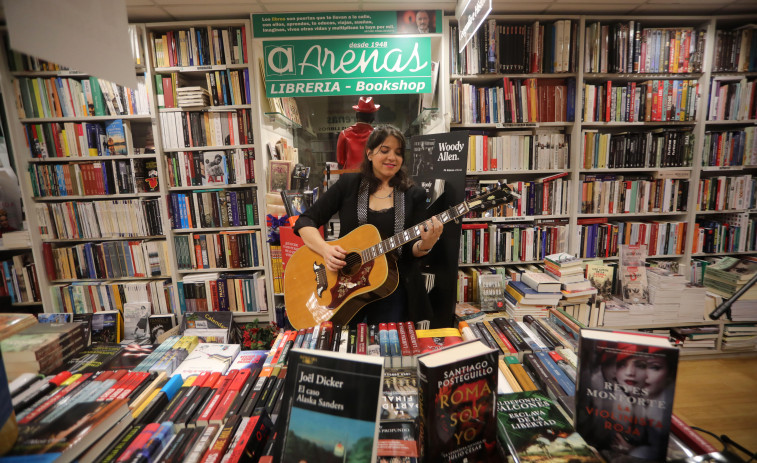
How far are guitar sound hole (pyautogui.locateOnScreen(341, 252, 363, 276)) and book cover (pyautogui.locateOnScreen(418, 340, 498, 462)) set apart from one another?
3.39 ft

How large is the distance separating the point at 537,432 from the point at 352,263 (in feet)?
3.79

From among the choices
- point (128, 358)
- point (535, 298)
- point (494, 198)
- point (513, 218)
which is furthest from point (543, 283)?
point (128, 358)

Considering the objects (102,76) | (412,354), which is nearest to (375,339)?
(412,354)

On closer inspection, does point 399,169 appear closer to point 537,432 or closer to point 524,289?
point 537,432

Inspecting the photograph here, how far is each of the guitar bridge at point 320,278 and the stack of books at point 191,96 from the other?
180 cm

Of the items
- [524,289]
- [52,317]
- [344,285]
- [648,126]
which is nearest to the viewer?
[344,285]

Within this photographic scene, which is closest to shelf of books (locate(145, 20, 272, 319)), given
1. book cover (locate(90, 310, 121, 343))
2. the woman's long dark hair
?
book cover (locate(90, 310, 121, 343))

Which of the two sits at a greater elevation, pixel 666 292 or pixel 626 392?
pixel 626 392

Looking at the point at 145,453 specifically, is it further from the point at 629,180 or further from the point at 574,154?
the point at 629,180

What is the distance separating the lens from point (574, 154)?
2717mm

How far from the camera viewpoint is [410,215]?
178 cm

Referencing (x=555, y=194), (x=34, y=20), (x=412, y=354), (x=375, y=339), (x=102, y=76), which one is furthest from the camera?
(x=555, y=194)

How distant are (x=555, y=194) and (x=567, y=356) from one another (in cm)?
211

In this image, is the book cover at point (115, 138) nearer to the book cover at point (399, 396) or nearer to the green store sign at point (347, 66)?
the green store sign at point (347, 66)
